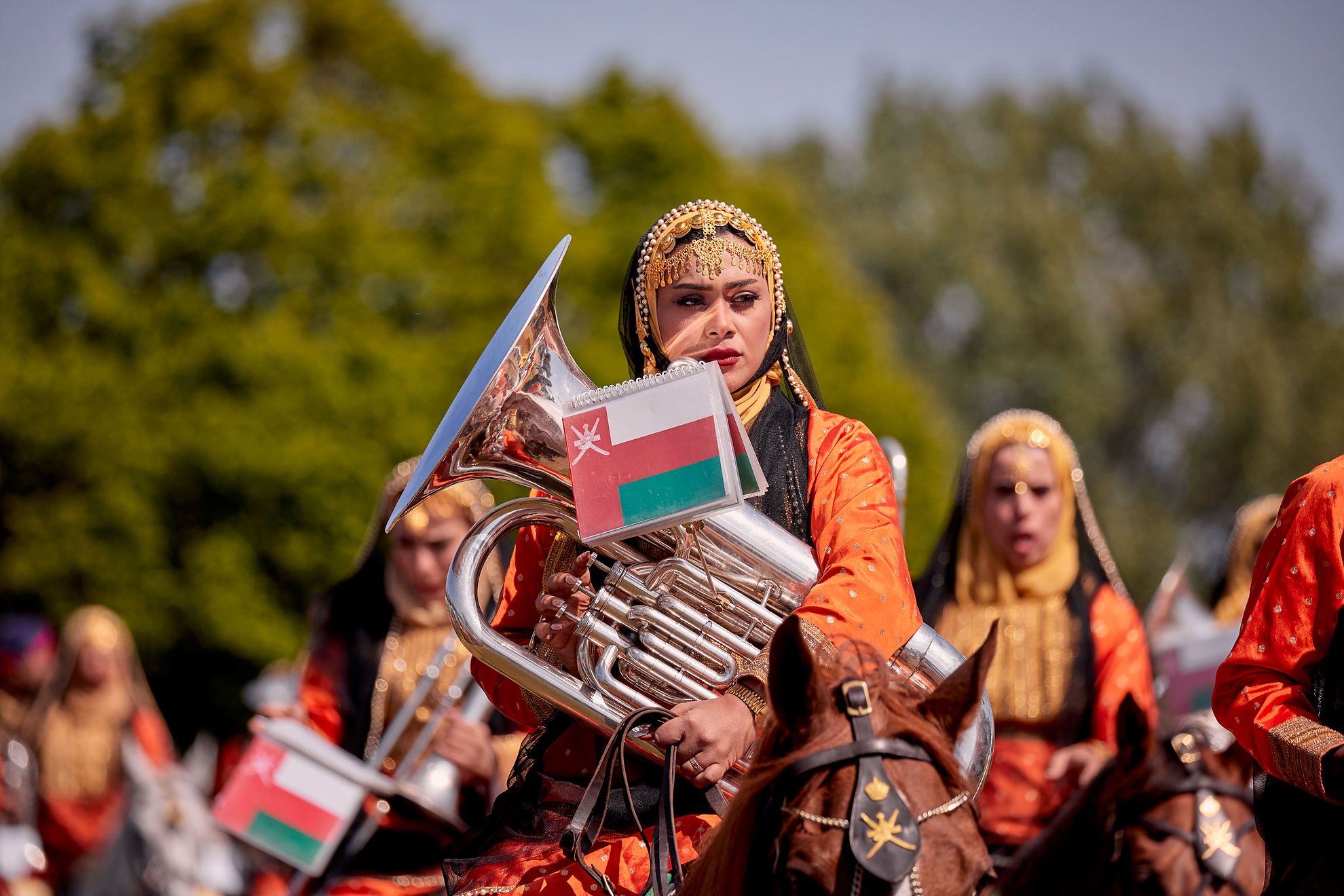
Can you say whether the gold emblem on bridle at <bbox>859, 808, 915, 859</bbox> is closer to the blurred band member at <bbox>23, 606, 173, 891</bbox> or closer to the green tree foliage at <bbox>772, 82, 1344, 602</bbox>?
the blurred band member at <bbox>23, 606, 173, 891</bbox>

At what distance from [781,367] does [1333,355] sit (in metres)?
27.7

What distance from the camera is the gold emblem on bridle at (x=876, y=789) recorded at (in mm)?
2459

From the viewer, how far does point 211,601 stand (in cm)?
1928

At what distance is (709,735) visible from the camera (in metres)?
2.99

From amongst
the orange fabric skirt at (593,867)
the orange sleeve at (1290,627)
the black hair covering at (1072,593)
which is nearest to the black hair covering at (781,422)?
the orange fabric skirt at (593,867)

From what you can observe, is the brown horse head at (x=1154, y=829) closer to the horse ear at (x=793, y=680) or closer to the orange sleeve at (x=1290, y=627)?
the orange sleeve at (x=1290, y=627)

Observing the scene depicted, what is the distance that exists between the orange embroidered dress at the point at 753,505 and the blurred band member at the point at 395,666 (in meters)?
2.52

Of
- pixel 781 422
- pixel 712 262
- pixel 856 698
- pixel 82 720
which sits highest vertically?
pixel 712 262

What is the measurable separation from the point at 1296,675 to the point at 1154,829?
172 centimetres

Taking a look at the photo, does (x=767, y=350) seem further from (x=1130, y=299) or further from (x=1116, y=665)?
(x=1130, y=299)

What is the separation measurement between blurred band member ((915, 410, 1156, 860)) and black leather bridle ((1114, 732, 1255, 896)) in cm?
67

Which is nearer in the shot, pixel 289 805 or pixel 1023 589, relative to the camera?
pixel 289 805

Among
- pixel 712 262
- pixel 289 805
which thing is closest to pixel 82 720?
pixel 289 805

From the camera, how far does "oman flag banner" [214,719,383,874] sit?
6020mm
